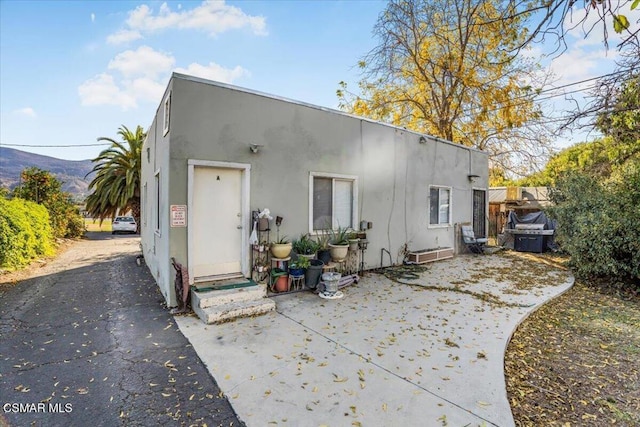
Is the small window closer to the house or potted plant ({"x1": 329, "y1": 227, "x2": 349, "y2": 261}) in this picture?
the house

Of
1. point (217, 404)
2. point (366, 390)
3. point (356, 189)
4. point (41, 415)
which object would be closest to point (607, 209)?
point (356, 189)

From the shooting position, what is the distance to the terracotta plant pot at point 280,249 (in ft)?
18.4

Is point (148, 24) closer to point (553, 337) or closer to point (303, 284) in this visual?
point (303, 284)

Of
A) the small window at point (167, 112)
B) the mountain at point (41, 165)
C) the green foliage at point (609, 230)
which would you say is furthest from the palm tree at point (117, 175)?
the mountain at point (41, 165)

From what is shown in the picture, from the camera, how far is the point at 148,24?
7457 millimetres

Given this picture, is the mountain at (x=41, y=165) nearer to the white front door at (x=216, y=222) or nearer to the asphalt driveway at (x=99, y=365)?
the asphalt driveway at (x=99, y=365)

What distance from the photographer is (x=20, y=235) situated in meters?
8.23

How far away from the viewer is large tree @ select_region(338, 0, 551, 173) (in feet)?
43.3

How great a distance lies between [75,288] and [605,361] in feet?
28.6

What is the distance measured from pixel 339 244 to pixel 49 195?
13684mm

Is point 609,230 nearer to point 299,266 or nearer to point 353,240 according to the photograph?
point 353,240

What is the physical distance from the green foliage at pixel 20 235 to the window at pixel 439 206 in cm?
1101

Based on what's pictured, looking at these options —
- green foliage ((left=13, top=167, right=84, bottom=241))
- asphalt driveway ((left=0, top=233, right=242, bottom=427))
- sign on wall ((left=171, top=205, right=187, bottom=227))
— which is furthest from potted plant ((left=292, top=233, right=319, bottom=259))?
green foliage ((left=13, top=167, right=84, bottom=241))

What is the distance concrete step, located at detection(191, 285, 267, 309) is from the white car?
1791 centimetres
